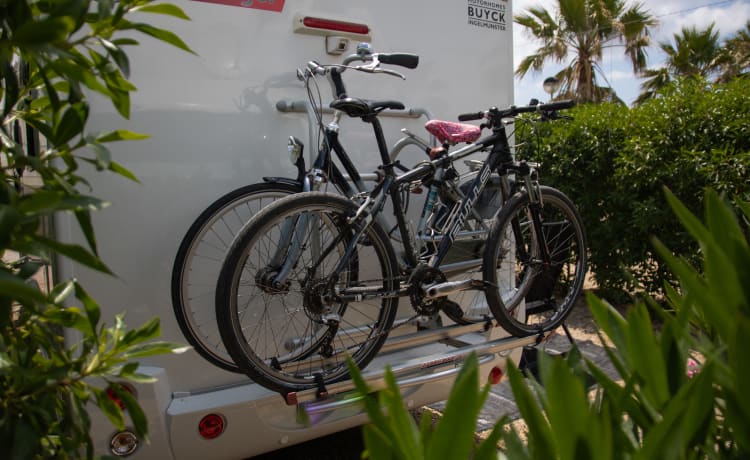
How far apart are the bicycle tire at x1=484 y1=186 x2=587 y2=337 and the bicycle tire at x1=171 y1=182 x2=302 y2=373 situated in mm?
1211

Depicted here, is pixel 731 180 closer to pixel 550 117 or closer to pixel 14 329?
pixel 550 117

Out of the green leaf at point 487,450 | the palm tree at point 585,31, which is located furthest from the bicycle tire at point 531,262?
the palm tree at point 585,31

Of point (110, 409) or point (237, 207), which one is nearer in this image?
point (110, 409)

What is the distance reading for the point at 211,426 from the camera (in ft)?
7.97

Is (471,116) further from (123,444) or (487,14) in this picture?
(123,444)

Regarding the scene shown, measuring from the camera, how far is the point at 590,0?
17.3m

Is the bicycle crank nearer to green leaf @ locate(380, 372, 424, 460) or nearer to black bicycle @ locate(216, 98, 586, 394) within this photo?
black bicycle @ locate(216, 98, 586, 394)

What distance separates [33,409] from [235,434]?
165 cm

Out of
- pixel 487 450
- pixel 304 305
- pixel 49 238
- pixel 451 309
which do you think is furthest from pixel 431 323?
pixel 487 450

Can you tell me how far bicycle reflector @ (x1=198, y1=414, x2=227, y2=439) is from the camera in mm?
2410

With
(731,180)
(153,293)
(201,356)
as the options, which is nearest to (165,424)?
(201,356)

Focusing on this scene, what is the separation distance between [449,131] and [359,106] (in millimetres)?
561

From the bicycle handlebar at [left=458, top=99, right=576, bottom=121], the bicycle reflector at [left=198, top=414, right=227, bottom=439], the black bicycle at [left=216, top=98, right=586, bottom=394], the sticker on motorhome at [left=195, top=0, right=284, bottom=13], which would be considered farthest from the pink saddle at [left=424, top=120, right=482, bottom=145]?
the bicycle reflector at [left=198, top=414, right=227, bottom=439]

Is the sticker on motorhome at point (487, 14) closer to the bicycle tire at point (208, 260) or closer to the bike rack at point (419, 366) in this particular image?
the bicycle tire at point (208, 260)
